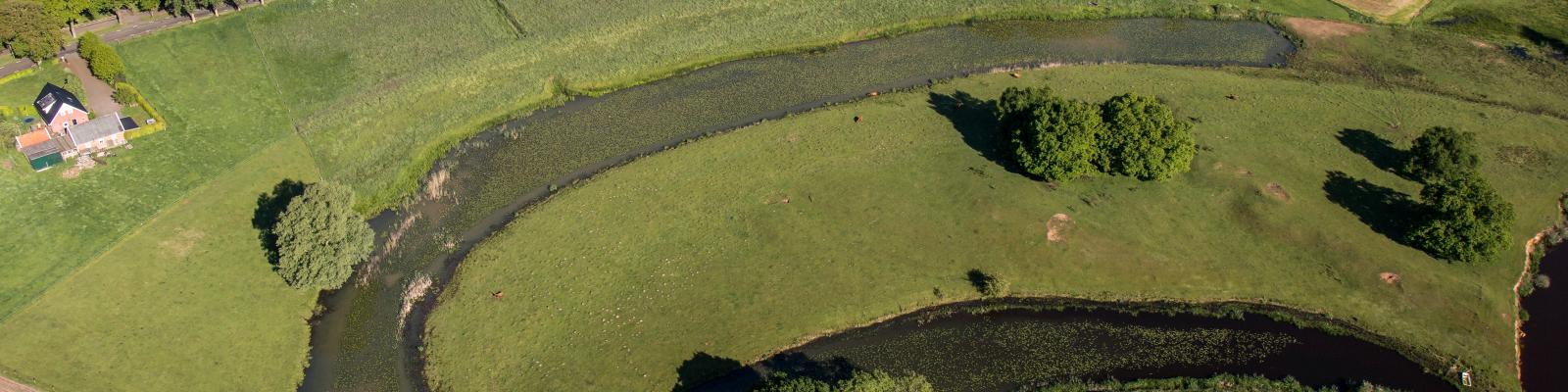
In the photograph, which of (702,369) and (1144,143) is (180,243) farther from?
(1144,143)

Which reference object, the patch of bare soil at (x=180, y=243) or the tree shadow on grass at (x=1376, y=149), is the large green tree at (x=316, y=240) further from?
the tree shadow on grass at (x=1376, y=149)

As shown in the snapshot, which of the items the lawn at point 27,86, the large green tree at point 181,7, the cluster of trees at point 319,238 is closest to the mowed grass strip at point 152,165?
the lawn at point 27,86

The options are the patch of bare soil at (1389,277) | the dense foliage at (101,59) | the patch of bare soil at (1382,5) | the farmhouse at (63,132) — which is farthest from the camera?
the patch of bare soil at (1382,5)

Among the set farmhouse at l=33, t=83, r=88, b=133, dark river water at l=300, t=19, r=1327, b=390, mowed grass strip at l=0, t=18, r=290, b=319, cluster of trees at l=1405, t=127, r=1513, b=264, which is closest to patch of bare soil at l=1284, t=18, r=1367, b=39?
dark river water at l=300, t=19, r=1327, b=390

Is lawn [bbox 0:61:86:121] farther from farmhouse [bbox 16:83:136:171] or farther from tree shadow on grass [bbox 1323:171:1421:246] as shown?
tree shadow on grass [bbox 1323:171:1421:246]

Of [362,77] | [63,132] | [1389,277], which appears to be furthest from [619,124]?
[1389,277]

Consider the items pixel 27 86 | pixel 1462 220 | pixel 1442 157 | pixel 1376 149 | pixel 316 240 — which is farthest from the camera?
pixel 27 86

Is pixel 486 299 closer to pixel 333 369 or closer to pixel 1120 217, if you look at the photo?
pixel 333 369
